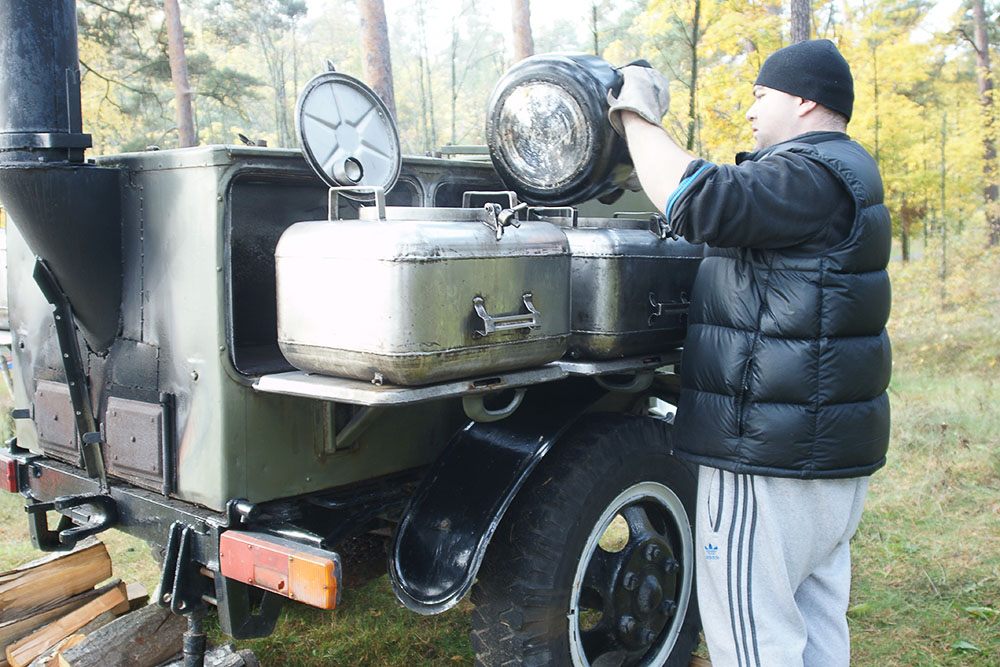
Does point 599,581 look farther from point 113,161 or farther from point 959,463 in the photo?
point 959,463

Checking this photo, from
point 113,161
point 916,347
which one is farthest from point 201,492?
point 916,347

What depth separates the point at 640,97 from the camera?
2.49 metres

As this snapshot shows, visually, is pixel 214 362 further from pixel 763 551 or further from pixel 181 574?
pixel 763 551

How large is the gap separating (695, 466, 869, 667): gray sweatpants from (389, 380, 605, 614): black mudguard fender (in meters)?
0.62

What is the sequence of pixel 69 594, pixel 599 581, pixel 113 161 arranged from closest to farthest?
pixel 113 161 < pixel 599 581 < pixel 69 594

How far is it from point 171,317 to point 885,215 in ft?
6.86

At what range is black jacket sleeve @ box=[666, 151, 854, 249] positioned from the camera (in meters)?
2.10

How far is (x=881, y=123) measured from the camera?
38.1ft

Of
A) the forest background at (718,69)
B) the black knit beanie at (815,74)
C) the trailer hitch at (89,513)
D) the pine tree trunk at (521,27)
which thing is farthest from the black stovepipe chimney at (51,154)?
the pine tree trunk at (521,27)

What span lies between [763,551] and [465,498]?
36.2 inches

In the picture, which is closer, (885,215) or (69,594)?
(885,215)

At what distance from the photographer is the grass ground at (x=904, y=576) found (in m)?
3.61

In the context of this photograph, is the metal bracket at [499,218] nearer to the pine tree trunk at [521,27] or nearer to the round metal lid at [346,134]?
the round metal lid at [346,134]

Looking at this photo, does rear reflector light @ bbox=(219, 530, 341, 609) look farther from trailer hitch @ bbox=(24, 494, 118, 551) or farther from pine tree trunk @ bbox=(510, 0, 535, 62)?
pine tree trunk @ bbox=(510, 0, 535, 62)
